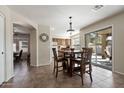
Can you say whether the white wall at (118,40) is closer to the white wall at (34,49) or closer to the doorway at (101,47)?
the doorway at (101,47)

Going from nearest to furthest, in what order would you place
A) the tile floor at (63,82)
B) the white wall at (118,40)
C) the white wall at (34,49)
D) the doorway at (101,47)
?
the tile floor at (63,82) → the white wall at (118,40) → the doorway at (101,47) → the white wall at (34,49)

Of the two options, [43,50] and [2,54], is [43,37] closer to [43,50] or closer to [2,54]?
[43,50]

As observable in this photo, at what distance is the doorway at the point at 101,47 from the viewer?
5.51 meters

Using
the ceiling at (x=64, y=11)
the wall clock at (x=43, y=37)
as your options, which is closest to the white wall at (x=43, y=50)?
the wall clock at (x=43, y=37)

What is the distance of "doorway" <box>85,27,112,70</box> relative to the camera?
18.1 feet

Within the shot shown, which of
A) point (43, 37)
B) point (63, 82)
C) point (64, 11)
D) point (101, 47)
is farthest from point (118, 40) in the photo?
point (43, 37)

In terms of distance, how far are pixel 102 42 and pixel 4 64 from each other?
15.2 ft

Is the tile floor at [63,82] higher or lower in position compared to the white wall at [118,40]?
lower

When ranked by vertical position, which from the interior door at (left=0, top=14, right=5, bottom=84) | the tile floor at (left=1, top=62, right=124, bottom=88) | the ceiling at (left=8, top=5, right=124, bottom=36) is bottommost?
the tile floor at (left=1, top=62, right=124, bottom=88)

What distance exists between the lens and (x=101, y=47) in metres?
6.01

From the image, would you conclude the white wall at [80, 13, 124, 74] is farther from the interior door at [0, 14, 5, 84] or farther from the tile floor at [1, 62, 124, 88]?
the interior door at [0, 14, 5, 84]

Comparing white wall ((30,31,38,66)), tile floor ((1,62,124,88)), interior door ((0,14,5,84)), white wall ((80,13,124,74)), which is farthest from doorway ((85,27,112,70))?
interior door ((0,14,5,84))
